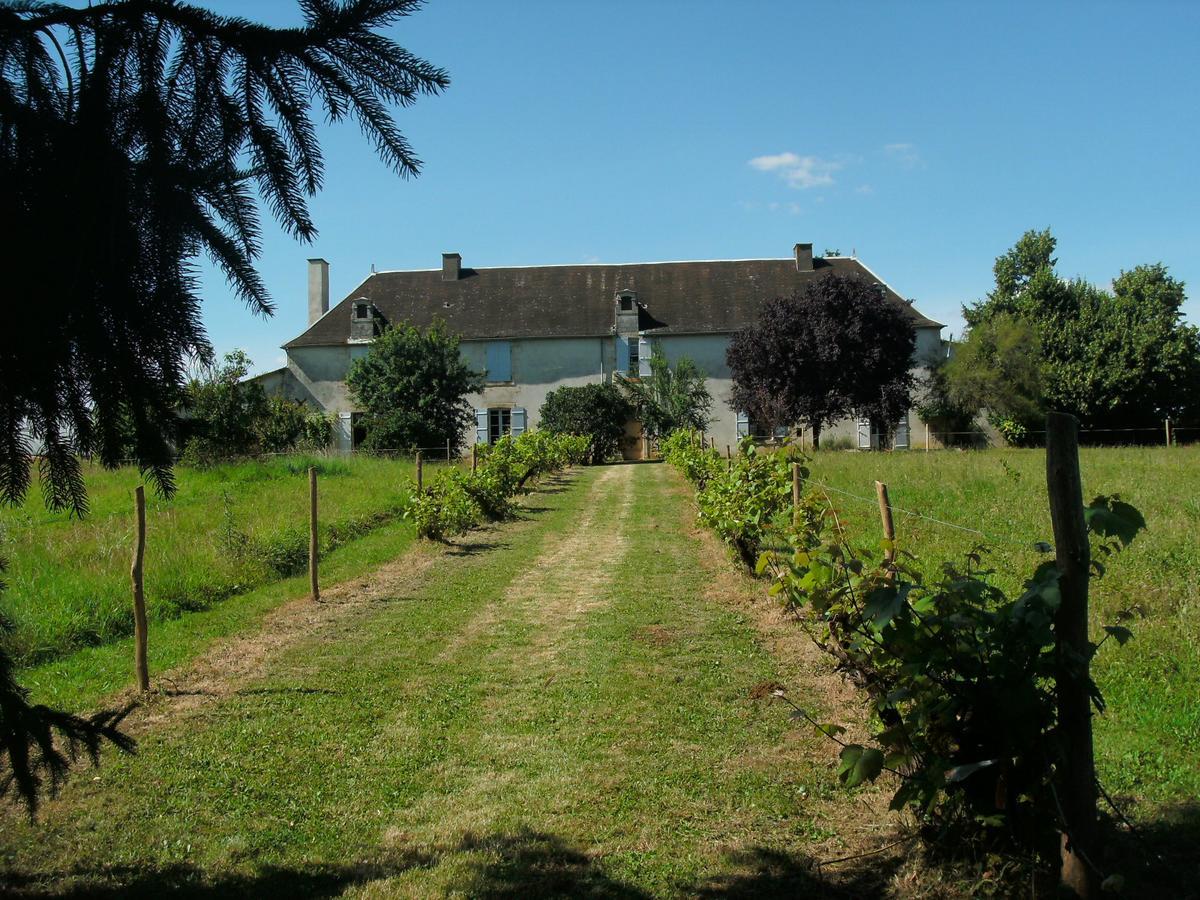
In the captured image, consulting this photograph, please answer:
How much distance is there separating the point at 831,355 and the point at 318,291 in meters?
22.4

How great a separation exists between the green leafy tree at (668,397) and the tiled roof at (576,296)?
9.10ft

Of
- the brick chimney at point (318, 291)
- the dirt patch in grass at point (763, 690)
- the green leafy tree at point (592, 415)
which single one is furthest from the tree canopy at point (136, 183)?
the brick chimney at point (318, 291)

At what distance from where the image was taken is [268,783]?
16.7 feet

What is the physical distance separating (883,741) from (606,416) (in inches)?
1271

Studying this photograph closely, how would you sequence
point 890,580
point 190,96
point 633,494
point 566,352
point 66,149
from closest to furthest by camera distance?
point 66,149
point 190,96
point 890,580
point 633,494
point 566,352

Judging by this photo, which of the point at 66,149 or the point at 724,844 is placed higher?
the point at 66,149

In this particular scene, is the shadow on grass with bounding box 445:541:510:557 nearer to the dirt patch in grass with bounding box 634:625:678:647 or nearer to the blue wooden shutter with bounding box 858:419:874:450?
the dirt patch in grass with bounding box 634:625:678:647

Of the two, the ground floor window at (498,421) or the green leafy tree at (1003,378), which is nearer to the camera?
the green leafy tree at (1003,378)

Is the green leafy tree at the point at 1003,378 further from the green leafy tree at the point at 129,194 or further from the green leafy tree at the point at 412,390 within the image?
the green leafy tree at the point at 129,194

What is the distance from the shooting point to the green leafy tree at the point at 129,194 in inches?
77.3

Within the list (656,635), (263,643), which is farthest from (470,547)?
(656,635)

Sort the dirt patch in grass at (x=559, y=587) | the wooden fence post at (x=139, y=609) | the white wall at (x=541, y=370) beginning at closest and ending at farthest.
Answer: the wooden fence post at (x=139, y=609) → the dirt patch in grass at (x=559, y=587) → the white wall at (x=541, y=370)

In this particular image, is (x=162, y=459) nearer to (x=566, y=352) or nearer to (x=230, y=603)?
(x=230, y=603)

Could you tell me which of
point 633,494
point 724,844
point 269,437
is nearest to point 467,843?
point 724,844
